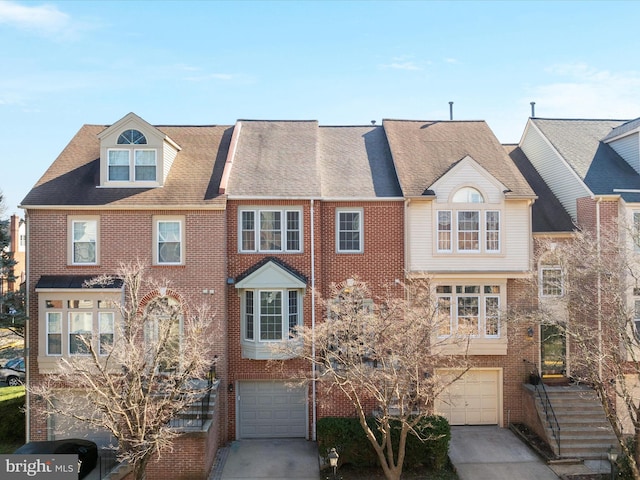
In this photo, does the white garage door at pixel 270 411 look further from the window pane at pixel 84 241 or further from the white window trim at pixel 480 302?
the window pane at pixel 84 241

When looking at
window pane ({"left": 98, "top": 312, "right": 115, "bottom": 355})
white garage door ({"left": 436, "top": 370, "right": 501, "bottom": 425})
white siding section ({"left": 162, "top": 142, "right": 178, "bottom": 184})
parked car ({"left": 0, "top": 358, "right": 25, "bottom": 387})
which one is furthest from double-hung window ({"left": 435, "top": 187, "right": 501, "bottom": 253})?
parked car ({"left": 0, "top": 358, "right": 25, "bottom": 387})

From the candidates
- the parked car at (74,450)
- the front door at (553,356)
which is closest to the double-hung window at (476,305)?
the front door at (553,356)

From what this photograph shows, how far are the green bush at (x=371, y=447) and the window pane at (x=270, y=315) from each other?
3683 millimetres

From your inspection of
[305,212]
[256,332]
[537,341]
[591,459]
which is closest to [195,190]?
[305,212]

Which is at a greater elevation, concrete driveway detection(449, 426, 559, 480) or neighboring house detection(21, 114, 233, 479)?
neighboring house detection(21, 114, 233, 479)

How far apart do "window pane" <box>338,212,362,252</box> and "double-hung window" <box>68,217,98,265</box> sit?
8745 mm

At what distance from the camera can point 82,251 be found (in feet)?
57.8

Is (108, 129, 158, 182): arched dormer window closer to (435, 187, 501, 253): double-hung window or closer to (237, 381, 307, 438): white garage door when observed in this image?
(237, 381, 307, 438): white garage door

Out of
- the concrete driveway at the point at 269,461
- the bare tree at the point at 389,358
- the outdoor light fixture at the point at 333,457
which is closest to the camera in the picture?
the bare tree at the point at 389,358

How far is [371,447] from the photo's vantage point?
1540 cm

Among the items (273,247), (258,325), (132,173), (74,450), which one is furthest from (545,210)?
(74,450)

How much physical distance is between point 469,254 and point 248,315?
8277mm

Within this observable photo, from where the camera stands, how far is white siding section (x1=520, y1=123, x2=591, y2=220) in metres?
19.5

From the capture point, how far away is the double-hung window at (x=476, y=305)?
18.3m
